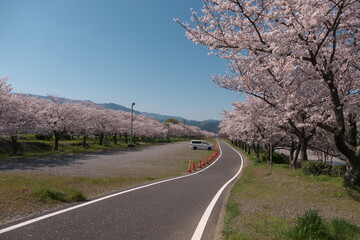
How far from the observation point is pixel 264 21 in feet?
28.8

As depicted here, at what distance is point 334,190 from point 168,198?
6230 millimetres

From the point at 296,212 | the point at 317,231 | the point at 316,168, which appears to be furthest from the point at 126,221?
the point at 316,168

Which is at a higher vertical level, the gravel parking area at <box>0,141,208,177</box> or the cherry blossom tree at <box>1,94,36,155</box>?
the cherry blossom tree at <box>1,94,36,155</box>

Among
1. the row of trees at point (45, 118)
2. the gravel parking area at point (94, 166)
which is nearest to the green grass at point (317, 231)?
the gravel parking area at point (94, 166)

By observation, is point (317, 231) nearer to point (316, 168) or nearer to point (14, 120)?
point (316, 168)

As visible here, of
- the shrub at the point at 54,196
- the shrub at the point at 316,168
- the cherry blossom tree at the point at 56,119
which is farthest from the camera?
the cherry blossom tree at the point at 56,119

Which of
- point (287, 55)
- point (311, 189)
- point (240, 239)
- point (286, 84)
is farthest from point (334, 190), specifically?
point (240, 239)

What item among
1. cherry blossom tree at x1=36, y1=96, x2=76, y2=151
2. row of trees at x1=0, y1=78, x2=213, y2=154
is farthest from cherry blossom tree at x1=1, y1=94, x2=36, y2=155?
cherry blossom tree at x1=36, y1=96, x2=76, y2=151

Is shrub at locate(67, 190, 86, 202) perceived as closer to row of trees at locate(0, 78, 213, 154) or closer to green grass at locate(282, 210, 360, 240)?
green grass at locate(282, 210, 360, 240)

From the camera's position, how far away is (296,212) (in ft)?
24.3

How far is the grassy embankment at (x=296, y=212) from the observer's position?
16.0 feet

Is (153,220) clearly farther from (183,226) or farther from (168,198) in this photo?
(168,198)

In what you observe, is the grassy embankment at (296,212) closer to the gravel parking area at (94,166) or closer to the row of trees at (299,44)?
the row of trees at (299,44)

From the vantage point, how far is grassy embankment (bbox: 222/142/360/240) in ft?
16.0
